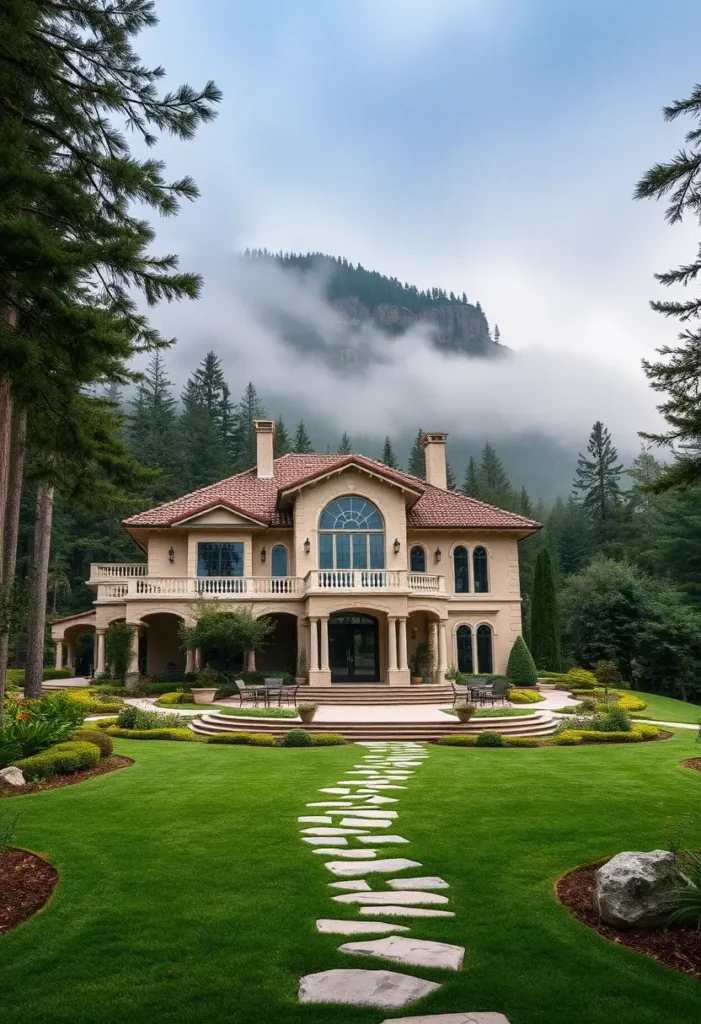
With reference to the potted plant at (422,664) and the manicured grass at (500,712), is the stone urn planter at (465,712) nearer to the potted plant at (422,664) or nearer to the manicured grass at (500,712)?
the manicured grass at (500,712)

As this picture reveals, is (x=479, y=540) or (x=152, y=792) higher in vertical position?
(x=479, y=540)

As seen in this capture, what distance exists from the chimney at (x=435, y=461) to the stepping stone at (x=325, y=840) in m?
29.4

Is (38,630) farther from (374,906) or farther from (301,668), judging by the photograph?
(374,906)

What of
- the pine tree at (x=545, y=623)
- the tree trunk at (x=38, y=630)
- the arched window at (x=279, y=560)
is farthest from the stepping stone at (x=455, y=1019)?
the pine tree at (x=545, y=623)

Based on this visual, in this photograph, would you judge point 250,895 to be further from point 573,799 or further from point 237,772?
point 237,772

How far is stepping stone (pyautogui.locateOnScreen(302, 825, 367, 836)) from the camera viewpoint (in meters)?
8.06

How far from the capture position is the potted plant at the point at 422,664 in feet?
99.6

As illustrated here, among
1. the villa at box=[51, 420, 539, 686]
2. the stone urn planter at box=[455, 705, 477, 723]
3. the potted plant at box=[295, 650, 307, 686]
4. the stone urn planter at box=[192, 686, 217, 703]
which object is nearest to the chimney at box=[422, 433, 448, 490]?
the villa at box=[51, 420, 539, 686]

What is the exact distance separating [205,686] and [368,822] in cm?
1947

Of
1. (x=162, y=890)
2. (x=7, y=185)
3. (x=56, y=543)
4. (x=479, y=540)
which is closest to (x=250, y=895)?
(x=162, y=890)

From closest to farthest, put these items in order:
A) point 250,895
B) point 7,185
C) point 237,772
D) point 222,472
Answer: point 250,895
point 7,185
point 237,772
point 222,472

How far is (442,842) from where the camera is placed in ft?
25.0

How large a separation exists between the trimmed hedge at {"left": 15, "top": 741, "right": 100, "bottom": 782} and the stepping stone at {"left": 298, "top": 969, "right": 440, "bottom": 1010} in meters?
8.63

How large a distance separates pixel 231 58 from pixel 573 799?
10.8 metres
